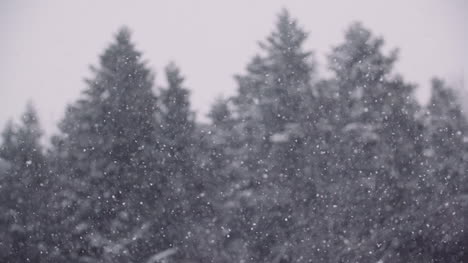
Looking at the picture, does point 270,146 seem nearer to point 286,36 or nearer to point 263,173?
point 263,173

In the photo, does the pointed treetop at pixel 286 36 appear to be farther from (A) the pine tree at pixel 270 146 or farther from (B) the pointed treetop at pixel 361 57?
(B) the pointed treetop at pixel 361 57

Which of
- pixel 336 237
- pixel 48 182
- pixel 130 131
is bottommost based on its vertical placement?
pixel 336 237

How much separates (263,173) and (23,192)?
38.6ft

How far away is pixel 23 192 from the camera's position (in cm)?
1700

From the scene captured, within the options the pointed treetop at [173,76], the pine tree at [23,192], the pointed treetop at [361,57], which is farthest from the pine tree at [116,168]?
the pointed treetop at [361,57]

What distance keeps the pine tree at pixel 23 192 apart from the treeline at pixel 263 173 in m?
0.13

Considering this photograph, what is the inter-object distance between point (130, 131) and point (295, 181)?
643 centimetres

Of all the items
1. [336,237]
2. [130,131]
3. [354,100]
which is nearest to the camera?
[336,237]

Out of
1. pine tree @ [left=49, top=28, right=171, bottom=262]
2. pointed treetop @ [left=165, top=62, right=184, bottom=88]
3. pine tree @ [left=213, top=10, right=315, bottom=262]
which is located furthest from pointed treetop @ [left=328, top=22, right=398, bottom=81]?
pine tree @ [left=49, top=28, right=171, bottom=262]

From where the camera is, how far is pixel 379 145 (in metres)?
13.4

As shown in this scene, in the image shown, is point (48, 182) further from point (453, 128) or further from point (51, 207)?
point (453, 128)

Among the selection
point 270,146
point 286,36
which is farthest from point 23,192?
point 286,36

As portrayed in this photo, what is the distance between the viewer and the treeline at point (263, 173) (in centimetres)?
1227

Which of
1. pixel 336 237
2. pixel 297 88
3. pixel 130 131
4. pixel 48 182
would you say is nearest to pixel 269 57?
pixel 297 88
